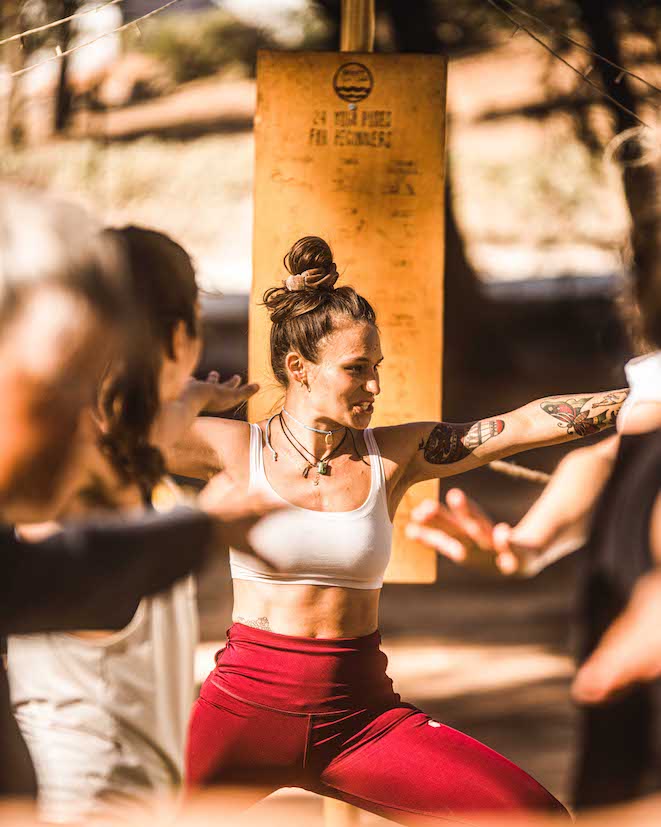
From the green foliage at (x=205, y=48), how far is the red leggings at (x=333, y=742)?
18.1 ft

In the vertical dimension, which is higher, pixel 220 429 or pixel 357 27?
pixel 357 27

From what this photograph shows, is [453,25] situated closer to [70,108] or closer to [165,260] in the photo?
[70,108]

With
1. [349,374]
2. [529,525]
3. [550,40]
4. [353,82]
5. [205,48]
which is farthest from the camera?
[205,48]

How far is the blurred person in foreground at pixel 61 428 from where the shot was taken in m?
1.12

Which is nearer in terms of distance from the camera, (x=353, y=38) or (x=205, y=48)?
(x=353, y=38)

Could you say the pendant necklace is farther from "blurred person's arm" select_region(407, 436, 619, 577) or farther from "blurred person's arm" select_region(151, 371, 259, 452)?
"blurred person's arm" select_region(407, 436, 619, 577)

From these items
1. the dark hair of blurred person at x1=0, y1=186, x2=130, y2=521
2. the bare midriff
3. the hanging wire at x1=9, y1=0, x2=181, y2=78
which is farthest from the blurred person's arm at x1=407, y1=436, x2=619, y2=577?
the hanging wire at x1=9, y1=0, x2=181, y2=78

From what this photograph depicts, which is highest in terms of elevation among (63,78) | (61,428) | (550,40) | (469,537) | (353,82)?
(550,40)

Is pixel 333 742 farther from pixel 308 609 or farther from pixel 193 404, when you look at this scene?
pixel 193 404

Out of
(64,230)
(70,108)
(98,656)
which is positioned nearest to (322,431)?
(98,656)

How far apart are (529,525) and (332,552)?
17.1 inches

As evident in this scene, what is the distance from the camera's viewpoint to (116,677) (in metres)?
1.92

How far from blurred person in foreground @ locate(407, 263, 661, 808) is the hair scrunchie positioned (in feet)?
2.00

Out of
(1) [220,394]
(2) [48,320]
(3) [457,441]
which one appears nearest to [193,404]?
(1) [220,394]
